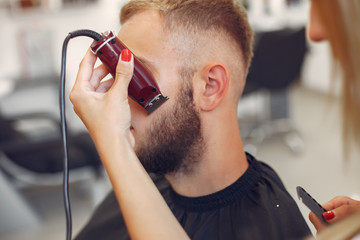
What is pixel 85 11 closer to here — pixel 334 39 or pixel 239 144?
pixel 239 144

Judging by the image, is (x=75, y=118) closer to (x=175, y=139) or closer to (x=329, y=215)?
(x=175, y=139)

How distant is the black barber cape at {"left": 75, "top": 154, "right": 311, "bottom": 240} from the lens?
0.84m

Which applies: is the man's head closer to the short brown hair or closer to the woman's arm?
the short brown hair

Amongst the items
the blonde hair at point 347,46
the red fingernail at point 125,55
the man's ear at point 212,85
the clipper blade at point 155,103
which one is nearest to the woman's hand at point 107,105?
the red fingernail at point 125,55

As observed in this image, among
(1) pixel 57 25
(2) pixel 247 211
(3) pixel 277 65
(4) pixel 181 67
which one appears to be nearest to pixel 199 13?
(4) pixel 181 67

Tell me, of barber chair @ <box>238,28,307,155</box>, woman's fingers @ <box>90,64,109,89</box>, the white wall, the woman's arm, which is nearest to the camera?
the woman's arm

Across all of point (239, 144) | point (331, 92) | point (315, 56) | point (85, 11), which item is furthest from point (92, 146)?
point (315, 56)

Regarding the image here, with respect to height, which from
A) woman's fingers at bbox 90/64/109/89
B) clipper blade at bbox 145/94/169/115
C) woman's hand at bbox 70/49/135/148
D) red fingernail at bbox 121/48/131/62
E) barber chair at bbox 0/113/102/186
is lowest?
barber chair at bbox 0/113/102/186

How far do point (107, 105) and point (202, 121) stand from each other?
11.8 inches

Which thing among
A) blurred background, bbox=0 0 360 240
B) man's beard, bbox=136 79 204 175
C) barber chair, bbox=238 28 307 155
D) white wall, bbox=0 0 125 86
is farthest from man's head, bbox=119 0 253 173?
white wall, bbox=0 0 125 86

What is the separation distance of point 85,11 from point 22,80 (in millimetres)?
1006

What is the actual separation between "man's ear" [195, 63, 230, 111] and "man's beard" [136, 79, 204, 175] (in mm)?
30

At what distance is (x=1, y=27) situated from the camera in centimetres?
411

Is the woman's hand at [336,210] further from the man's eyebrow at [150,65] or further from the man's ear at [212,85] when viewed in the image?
the man's eyebrow at [150,65]
